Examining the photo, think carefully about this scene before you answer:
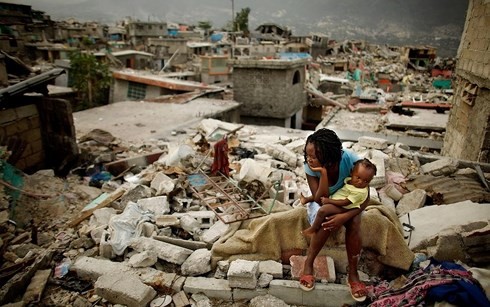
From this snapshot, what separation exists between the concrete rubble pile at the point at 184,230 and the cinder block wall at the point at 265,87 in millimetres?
9033

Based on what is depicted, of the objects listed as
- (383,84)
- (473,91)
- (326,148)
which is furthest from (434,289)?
(383,84)

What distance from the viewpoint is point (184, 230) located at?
4.27 metres

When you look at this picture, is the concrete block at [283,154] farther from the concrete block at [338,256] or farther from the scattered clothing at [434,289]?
the scattered clothing at [434,289]

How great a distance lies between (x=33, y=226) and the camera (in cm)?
452

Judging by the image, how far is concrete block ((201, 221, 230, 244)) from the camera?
3967 millimetres

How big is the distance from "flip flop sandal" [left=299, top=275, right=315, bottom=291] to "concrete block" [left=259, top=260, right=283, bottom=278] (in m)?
0.26

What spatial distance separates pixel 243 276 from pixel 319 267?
2.73 ft

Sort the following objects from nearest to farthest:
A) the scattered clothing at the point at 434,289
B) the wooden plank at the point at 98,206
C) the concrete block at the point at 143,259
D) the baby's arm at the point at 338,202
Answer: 1. the scattered clothing at the point at 434,289
2. the baby's arm at the point at 338,202
3. the concrete block at the point at 143,259
4. the wooden plank at the point at 98,206

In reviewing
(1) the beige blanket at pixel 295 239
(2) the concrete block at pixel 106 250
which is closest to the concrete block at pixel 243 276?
(1) the beige blanket at pixel 295 239

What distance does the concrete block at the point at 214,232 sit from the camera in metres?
3.97

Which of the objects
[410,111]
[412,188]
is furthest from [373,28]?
[412,188]

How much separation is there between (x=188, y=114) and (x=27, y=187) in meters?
7.69

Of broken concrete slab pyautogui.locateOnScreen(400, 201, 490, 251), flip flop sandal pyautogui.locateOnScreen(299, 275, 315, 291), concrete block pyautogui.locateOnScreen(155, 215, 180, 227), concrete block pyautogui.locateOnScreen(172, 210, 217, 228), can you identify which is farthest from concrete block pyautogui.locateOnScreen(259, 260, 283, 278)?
broken concrete slab pyautogui.locateOnScreen(400, 201, 490, 251)

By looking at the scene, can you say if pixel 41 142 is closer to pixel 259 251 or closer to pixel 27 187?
pixel 27 187
